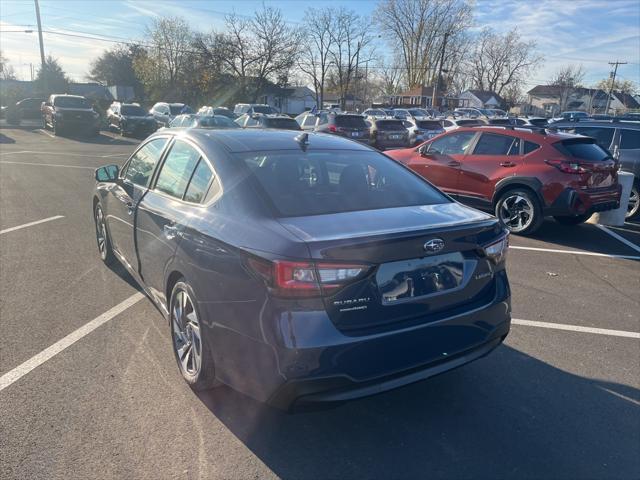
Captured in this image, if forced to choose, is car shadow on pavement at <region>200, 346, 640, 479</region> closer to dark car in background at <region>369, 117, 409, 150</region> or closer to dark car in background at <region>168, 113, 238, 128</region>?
dark car in background at <region>369, 117, 409, 150</region>

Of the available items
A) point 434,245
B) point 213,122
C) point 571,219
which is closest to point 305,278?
point 434,245

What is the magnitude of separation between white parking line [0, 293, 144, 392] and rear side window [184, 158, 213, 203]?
162 centimetres

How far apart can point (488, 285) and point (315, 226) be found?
3.88ft

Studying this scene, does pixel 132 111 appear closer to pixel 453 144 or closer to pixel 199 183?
pixel 453 144

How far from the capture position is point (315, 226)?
2.64m

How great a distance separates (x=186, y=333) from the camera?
3270 millimetres

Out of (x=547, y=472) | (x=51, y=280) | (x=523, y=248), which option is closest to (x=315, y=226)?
(x=547, y=472)

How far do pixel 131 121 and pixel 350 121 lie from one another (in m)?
13.3

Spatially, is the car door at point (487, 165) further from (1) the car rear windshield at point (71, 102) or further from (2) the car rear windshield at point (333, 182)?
(1) the car rear windshield at point (71, 102)

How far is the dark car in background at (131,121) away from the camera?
2633cm

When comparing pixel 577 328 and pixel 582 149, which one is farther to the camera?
pixel 582 149

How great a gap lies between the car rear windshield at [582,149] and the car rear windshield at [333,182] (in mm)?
4820

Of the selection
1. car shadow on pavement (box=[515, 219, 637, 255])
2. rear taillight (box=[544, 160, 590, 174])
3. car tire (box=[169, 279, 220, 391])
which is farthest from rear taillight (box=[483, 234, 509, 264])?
rear taillight (box=[544, 160, 590, 174])

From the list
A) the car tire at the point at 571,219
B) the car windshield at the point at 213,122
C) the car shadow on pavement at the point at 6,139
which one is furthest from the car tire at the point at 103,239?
the car shadow on pavement at the point at 6,139
